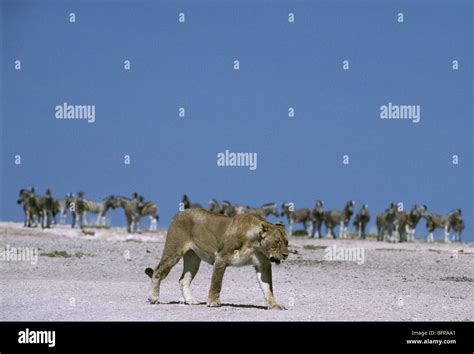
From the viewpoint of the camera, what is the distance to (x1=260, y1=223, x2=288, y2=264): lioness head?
19.3 metres

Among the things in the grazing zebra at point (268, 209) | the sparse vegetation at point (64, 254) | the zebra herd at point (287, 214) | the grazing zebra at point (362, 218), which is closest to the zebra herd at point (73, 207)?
the zebra herd at point (287, 214)

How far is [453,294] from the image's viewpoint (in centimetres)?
2420

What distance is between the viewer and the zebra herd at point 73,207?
→ 54.6 metres

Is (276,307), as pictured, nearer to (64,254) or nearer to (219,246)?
(219,246)

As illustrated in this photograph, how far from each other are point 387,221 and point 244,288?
32.9m

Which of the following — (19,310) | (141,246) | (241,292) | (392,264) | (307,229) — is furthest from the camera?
(307,229)

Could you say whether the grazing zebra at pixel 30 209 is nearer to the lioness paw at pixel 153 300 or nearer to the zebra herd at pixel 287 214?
the zebra herd at pixel 287 214

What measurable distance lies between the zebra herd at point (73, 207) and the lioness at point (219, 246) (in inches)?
1243

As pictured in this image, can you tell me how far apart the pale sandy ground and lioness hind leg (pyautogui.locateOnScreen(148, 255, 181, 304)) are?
0.88ft

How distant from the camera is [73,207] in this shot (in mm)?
55406
